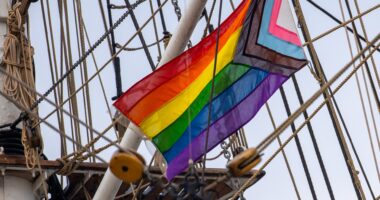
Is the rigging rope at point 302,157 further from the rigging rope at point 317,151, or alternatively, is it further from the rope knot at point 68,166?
the rope knot at point 68,166

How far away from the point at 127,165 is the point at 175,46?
5.73ft

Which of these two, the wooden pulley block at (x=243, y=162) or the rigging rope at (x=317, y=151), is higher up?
the rigging rope at (x=317, y=151)

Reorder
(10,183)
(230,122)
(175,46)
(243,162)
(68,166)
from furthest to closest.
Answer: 1. (10,183)
2. (68,166)
3. (175,46)
4. (230,122)
5. (243,162)

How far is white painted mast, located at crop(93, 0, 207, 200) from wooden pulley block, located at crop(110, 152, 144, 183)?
165 centimetres

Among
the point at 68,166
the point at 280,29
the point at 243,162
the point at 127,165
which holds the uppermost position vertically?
the point at 68,166

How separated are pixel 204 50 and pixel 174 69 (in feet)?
0.83

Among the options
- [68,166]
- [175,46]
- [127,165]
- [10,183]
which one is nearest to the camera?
[127,165]

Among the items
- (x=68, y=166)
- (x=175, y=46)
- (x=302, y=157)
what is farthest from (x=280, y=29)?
(x=302, y=157)

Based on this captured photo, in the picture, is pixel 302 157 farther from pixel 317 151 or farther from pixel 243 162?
pixel 243 162

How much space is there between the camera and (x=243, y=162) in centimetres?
608

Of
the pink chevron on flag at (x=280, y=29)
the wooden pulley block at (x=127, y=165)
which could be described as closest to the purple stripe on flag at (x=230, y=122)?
the pink chevron on flag at (x=280, y=29)

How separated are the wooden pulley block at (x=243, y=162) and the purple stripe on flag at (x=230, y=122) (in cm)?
117

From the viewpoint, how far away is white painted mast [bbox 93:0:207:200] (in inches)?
301

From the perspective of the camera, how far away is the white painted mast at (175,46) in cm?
764
